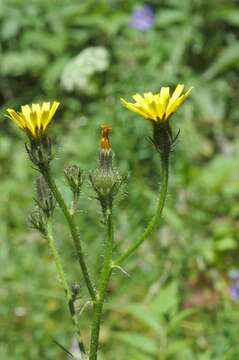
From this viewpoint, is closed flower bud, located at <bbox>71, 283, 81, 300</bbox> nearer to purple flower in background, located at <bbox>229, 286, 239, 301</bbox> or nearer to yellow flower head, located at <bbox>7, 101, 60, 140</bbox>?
yellow flower head, located at <bbox>7, 101, 60, 140</bbox>

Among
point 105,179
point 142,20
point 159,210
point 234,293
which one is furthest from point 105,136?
point 142,20

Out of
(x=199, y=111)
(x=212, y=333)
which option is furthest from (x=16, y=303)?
(x=199, y=111)

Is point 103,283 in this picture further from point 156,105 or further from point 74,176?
point 156,105

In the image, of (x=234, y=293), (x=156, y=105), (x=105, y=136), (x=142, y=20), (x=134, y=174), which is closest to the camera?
(x=156, y=105)

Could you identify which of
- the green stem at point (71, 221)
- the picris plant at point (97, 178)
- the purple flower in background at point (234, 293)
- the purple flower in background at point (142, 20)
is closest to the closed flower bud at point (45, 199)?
the picris plant at point (97, 178)

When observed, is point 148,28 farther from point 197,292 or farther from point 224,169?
point 197,292

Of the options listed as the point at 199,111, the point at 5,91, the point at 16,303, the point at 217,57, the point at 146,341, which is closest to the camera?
the point at 146,341

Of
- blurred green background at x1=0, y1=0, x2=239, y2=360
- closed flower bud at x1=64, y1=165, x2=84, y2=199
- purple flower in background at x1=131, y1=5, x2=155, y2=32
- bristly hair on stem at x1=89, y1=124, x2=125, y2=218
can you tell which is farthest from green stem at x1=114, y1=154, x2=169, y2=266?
purple flower in background at x1=131, y1=5, x2=155, y2=32

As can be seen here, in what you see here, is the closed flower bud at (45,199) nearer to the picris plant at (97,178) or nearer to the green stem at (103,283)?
the picris plant at (97,178)
